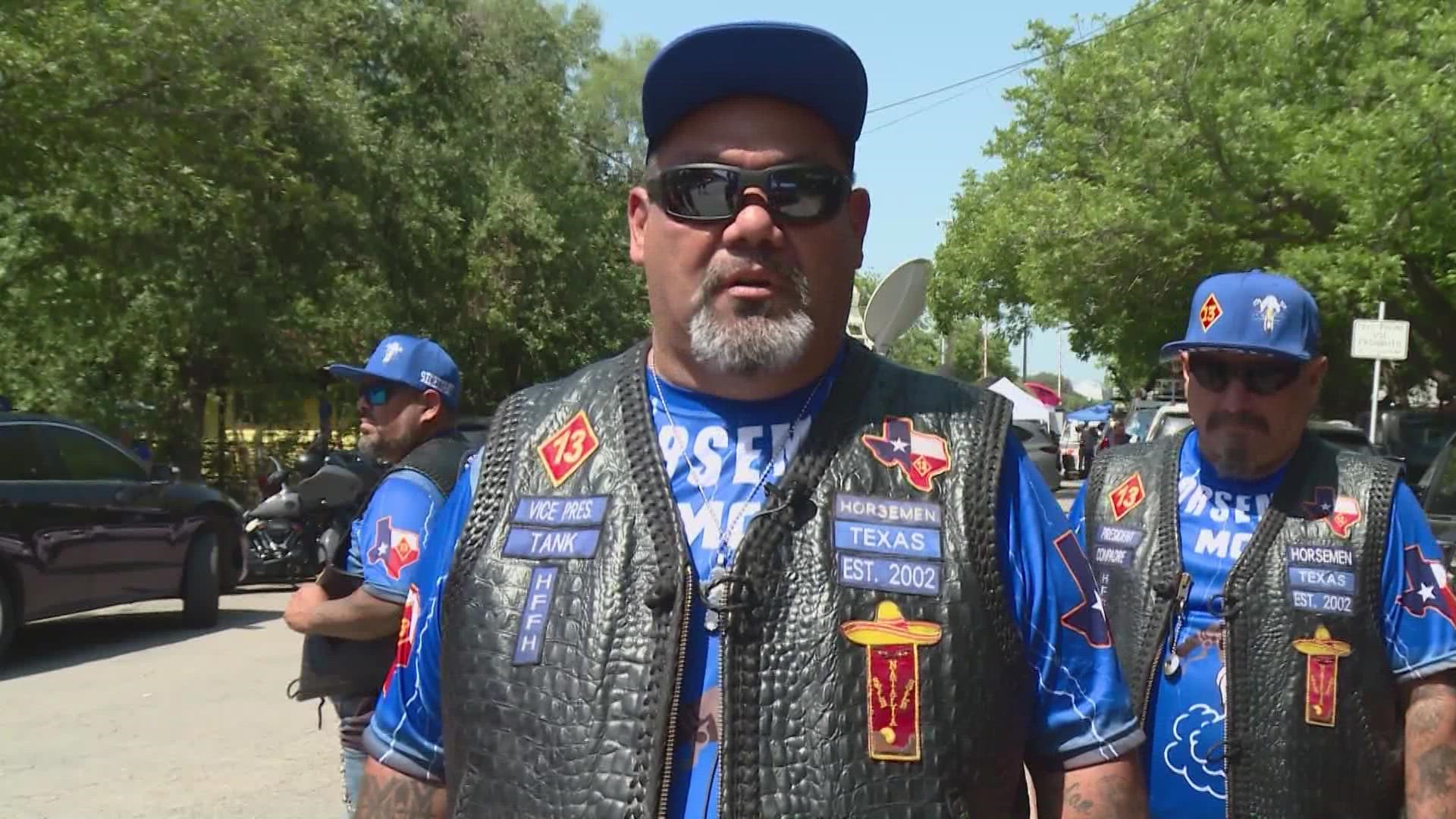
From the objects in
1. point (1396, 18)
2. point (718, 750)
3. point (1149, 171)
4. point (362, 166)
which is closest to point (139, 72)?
point (362, 166)

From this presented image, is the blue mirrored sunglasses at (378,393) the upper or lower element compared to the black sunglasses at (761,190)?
lower

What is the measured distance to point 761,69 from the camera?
1939 mm

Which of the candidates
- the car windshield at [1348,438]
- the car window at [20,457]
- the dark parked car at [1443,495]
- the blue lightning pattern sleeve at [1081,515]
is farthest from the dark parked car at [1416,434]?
the blue lightning pattern sleeve at [1081,515]

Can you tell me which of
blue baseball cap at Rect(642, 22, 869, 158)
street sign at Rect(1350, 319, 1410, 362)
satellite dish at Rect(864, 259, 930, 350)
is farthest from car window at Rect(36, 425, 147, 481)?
street sign at Rect(1350, 319, 1410, 362)

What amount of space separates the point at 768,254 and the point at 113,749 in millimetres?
7297

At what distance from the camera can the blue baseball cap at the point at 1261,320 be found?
3244 mm

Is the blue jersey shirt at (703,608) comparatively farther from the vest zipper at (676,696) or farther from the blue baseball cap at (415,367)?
the blue baseball cap at (415,367)

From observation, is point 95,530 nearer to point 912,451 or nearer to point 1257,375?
point 1257,375

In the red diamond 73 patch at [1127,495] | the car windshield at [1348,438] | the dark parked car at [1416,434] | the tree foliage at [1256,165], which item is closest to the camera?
the red diamond 73 patch at [1127,495]

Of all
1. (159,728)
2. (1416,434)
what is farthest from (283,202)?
(1416,434)

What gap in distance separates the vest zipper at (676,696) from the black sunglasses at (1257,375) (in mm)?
1862

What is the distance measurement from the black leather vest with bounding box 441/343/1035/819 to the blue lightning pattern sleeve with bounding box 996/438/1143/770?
4cm

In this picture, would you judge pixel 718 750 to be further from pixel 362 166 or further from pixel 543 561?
pixel 362 166

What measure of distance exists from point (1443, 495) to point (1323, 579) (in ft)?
23.0
